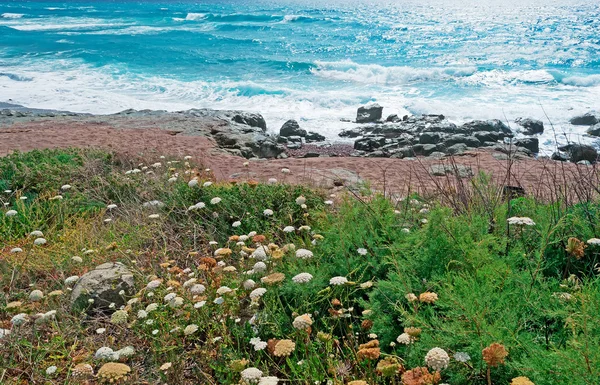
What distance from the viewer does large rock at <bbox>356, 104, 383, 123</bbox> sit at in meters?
19.5

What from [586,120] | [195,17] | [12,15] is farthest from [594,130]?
[12,15]

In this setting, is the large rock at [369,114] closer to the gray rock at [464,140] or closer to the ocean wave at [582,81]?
the gray rock at [464,140]

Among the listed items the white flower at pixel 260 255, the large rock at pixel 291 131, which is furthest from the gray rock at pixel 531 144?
the white flower at pixel 260 255

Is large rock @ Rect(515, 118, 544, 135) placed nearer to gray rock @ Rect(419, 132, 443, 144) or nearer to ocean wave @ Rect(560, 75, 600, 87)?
gray rock @ Rect(419, 132, 443, 144)

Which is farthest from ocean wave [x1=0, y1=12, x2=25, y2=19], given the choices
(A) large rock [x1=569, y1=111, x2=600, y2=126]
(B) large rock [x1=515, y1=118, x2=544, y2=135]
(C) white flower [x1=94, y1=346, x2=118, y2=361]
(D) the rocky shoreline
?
(C) white flower [x1=94, y1=346, x2=118, y2=361]

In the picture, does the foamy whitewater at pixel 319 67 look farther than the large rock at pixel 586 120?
Yes

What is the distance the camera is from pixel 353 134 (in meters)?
17.4

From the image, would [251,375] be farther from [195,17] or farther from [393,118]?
[195,17]

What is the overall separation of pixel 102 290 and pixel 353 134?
1429 centimetres

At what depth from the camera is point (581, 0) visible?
7394 cm

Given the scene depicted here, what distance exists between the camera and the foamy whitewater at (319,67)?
21.8 meters

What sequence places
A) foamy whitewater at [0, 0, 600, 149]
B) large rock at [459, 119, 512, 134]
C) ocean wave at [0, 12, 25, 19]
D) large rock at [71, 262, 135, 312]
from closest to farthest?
large rock at [71, 262, 135, 312]
large rock at [459, 119, 512, 134]
foamy whitewater at [0, 0, 600, 149]
ocean wave at [0, 12, 25, 19]

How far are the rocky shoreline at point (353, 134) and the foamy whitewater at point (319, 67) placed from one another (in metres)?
1.27

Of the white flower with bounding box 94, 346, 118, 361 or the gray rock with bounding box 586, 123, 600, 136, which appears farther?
the gray rock with bounding box 586, 123, 600, 136
